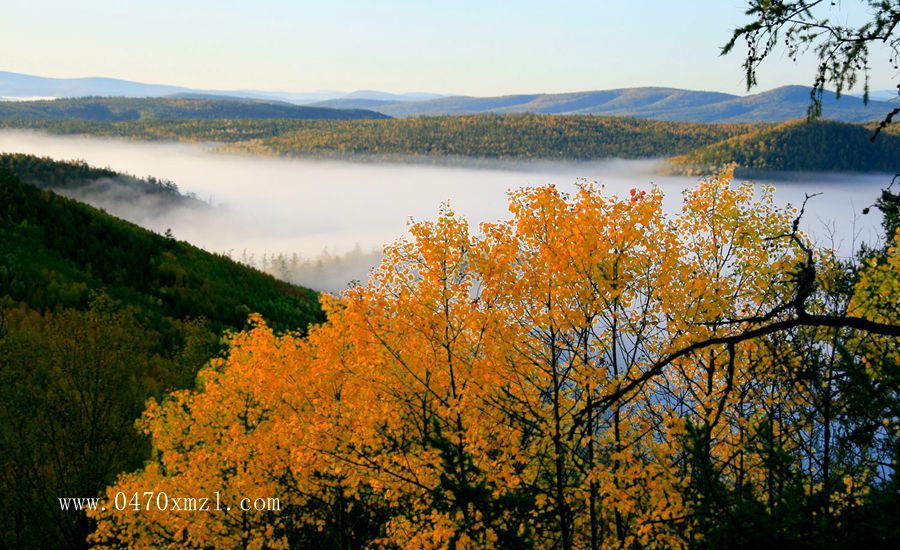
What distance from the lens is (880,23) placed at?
5539mm

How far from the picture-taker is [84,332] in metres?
19.1

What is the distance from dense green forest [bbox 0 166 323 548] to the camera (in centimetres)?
1723

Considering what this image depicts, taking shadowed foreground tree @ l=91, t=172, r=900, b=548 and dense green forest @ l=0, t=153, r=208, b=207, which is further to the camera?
dense green forest @ l=0, t=153, r=208, b=207

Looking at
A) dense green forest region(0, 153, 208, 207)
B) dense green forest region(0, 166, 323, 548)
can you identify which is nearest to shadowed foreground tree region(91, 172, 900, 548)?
dense green forest region(0, 166, 323, 548)

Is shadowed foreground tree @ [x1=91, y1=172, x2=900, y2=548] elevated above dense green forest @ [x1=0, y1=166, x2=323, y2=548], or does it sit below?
above

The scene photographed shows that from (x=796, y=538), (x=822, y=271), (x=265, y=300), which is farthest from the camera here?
(x=265, y=300)

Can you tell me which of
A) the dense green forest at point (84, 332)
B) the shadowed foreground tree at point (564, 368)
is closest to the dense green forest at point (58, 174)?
the dense green forest at point (84, 332)

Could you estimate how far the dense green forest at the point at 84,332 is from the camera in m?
17.2

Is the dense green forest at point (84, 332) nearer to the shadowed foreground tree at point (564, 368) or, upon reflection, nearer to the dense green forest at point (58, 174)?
the shadowed foreground tree at point (564, 368)

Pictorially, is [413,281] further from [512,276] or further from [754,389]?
[754,389]

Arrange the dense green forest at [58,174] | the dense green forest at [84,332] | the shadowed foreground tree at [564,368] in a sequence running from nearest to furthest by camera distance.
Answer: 1. the shadowed foreground tree at [564,368]
2. the dense green forest at [84,332]
3. the dense green forest at [58,174]

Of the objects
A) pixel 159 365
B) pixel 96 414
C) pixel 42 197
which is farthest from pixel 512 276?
pixel 42 197

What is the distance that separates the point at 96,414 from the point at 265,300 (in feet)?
144

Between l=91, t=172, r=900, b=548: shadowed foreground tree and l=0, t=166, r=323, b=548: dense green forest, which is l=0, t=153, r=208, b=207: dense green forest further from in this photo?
l=91, t=172, r=900, b=548: shadowed foreground tree
